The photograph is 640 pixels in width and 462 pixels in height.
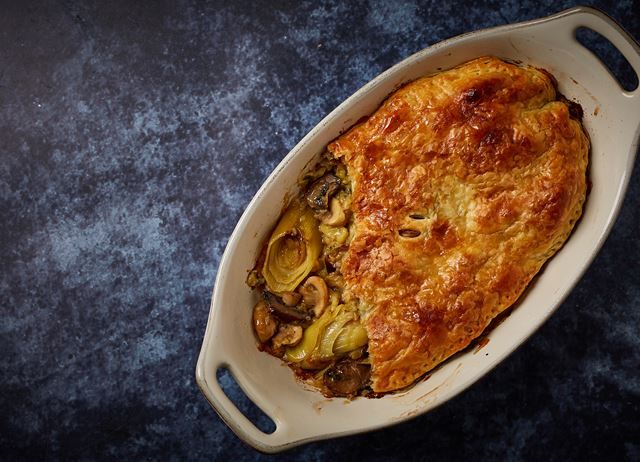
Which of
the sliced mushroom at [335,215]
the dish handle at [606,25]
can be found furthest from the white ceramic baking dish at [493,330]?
the sliced mushroom at [335,215]

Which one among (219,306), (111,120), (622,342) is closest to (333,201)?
(219,306)

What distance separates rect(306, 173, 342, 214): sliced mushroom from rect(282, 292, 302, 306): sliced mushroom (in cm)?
48

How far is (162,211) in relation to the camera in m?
4.23

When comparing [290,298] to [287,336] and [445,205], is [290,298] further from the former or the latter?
[445,205]

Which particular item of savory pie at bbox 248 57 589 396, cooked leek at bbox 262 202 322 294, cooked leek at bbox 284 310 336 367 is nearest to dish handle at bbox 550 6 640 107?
savory pie at bbox 248 57 589 396

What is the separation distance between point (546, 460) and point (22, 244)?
143 inches

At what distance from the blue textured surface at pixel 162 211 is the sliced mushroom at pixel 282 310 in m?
0.71

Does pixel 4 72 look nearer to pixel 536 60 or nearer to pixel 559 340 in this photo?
pixel 536 60

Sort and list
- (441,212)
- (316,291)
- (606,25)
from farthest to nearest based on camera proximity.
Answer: (316,291), (441,212), (606,25)

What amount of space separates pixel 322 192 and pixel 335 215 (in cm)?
15

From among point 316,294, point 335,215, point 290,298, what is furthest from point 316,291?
point 335,215

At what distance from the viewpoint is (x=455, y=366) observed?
3602 mm

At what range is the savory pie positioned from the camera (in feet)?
11.4

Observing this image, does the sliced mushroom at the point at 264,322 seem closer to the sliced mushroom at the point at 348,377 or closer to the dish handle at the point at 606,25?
the sliced mushroom at the point at 348,377
